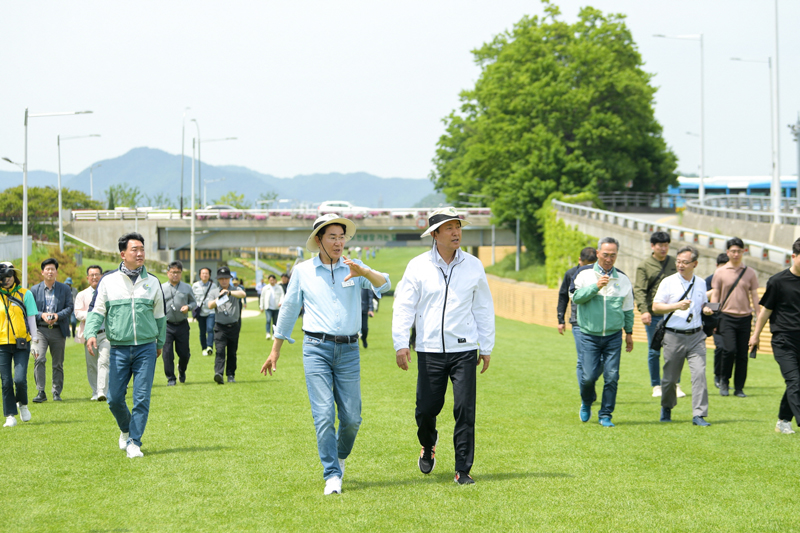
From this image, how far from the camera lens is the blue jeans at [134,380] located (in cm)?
768

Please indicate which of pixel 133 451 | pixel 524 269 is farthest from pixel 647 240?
pixel 133 451

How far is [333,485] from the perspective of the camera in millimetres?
6105

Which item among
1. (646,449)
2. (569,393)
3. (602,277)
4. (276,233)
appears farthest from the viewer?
(276,233)

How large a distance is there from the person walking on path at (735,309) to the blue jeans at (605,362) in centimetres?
329

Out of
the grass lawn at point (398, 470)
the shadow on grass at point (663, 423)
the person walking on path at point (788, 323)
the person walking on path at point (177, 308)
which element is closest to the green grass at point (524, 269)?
the person walking on path at point (177, 308)

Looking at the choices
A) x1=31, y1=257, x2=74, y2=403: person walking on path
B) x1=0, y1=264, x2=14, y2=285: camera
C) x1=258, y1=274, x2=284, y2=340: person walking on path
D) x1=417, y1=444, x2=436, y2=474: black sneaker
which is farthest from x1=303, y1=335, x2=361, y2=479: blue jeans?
x1=258, y1=274, x2=284, y2=340: person walking on path

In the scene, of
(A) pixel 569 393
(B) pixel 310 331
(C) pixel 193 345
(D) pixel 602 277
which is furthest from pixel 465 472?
(C) pixel 193 345

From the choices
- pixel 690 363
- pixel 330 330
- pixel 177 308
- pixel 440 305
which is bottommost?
pixel 690 363

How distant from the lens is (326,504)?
582 cm

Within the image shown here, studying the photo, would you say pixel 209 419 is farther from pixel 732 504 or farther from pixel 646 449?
pixel 732 504

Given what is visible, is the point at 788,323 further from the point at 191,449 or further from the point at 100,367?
the point at 100,367

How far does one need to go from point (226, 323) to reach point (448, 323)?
7.46 m

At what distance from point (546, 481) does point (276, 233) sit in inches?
2286

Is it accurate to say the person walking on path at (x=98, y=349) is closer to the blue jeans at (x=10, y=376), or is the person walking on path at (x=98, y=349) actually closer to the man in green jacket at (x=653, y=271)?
the blue jeans at (x=10, y=376)
